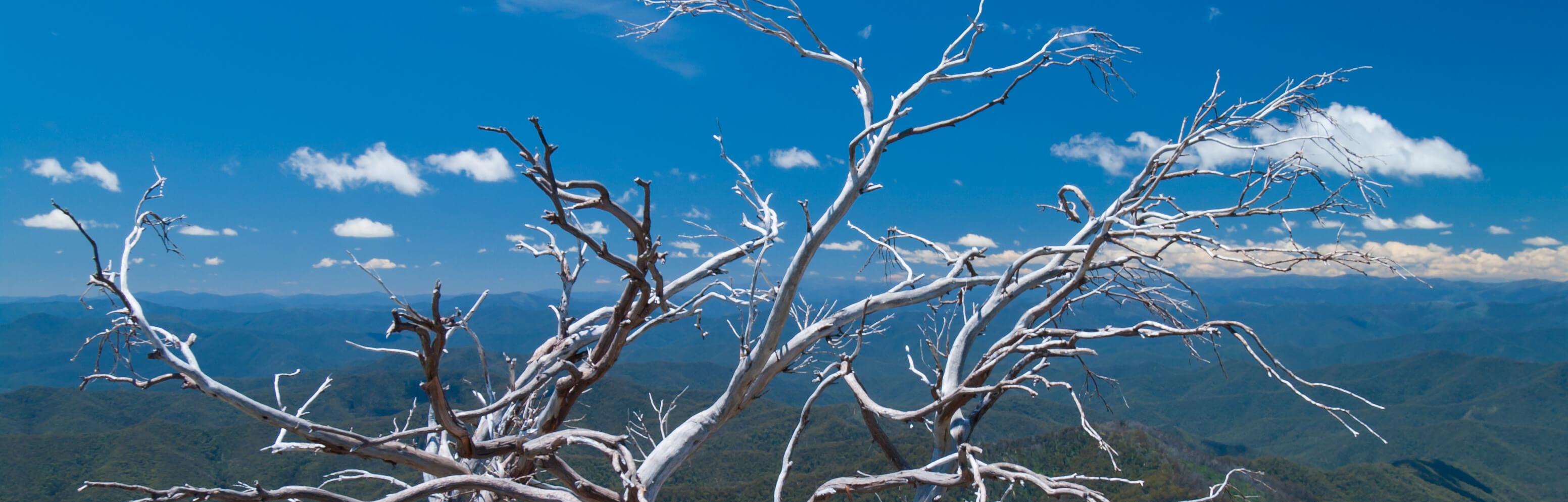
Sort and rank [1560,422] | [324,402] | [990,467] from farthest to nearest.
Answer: [1560,422] < [324,402] < [990,467]

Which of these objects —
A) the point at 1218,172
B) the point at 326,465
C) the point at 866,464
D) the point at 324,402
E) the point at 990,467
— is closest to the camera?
the point at 990,467

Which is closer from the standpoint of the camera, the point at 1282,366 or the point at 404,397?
the point at 1282,366

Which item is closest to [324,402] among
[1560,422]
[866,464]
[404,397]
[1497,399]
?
[404,397]

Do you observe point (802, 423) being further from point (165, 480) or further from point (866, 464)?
point (165, 480)

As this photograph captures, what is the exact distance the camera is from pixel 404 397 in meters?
150

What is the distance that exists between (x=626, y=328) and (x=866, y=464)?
67.8m

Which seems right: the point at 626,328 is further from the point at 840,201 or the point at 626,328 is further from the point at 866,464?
the point at 866,464

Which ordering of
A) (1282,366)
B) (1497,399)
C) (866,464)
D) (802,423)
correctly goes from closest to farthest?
(1282,366)
(802,423)
(866,464)
(1497,399)

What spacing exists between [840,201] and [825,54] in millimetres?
800

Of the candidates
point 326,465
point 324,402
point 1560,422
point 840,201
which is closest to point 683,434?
point 840,201

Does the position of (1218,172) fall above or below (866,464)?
above

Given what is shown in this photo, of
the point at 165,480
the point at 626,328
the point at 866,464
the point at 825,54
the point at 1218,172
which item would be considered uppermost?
the point at 825,54

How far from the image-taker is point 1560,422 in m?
167

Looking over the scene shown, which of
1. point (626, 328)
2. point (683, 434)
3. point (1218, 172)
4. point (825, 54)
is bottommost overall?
point (683, 434)
